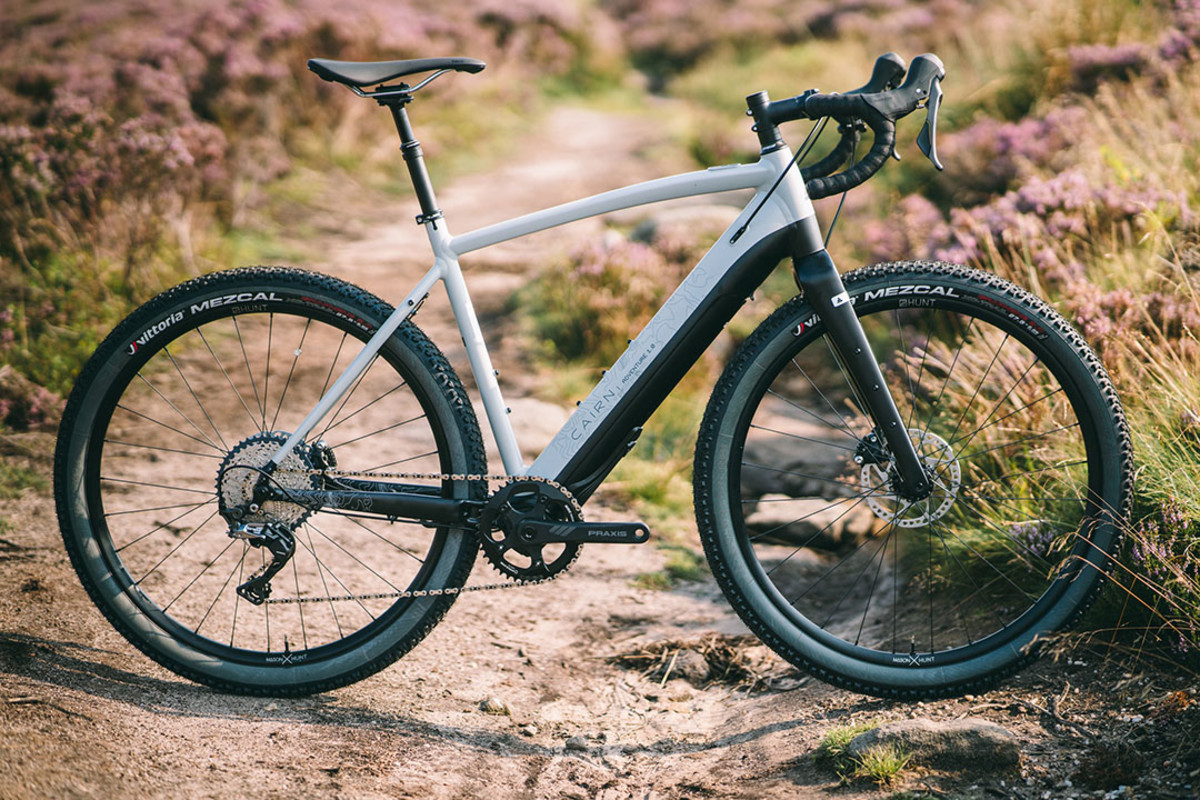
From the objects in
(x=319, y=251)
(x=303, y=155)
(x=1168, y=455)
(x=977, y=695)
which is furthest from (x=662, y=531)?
(x=303, y=155)

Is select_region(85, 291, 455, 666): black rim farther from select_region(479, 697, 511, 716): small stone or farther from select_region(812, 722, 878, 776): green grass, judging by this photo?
select_region(812, 722, 878, 776): green grass

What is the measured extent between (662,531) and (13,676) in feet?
8.15

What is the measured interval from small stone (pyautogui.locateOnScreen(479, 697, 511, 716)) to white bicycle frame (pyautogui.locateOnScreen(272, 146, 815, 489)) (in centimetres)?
71

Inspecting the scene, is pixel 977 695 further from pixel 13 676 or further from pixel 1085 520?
pixel 13 676

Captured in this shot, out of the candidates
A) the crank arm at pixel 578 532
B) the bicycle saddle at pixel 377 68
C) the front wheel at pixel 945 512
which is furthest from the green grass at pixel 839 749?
the bicycle saddle at pixel 377 68

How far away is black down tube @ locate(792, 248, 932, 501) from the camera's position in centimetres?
250

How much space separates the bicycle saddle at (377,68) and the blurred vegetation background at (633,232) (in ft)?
7.25

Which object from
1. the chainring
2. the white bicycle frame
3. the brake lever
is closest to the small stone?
the chainring

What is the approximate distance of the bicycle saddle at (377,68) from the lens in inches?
99.3

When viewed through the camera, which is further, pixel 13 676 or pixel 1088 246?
pixel 1088 246

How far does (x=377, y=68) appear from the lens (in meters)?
2.54

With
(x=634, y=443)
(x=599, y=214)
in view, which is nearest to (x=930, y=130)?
(x=599, y=214)

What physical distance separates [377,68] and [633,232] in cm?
466

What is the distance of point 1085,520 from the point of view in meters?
2.52
